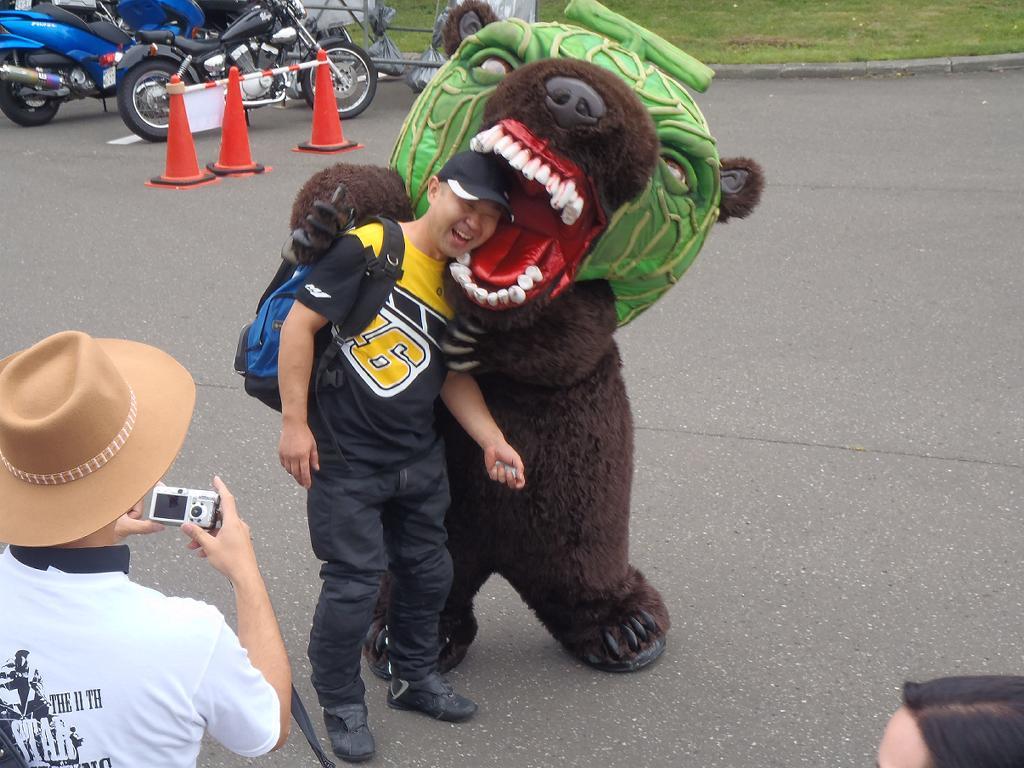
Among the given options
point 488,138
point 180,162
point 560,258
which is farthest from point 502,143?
point 180,162

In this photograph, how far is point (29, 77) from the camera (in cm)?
936

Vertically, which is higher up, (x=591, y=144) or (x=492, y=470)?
(x=591, y=144)

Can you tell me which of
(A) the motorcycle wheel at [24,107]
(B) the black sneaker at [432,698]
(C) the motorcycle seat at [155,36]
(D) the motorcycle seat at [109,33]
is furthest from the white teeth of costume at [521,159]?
(A) the motorcycle wheel at [24,107]

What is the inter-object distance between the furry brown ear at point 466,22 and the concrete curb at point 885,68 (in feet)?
27.3

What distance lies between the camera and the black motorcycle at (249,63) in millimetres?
9078

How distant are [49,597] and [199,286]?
14.9 ft

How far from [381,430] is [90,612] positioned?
104cm

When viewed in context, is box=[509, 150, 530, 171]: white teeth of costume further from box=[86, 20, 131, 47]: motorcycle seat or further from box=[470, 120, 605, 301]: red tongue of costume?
box=[86, 20, 131, 47]: motorcycle seat

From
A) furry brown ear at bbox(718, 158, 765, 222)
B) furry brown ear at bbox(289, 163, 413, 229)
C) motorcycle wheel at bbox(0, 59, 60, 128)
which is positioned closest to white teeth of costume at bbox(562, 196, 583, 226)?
furry brown ear at bbox(289, 163, 413, 229)

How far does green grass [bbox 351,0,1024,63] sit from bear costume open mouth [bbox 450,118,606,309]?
9.18 metres

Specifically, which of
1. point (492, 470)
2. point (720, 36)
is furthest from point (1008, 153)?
point (492, 470)

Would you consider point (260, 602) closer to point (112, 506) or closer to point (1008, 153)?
point (112, 506)

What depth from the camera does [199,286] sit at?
6086mm

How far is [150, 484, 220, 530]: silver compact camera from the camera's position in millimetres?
1972
